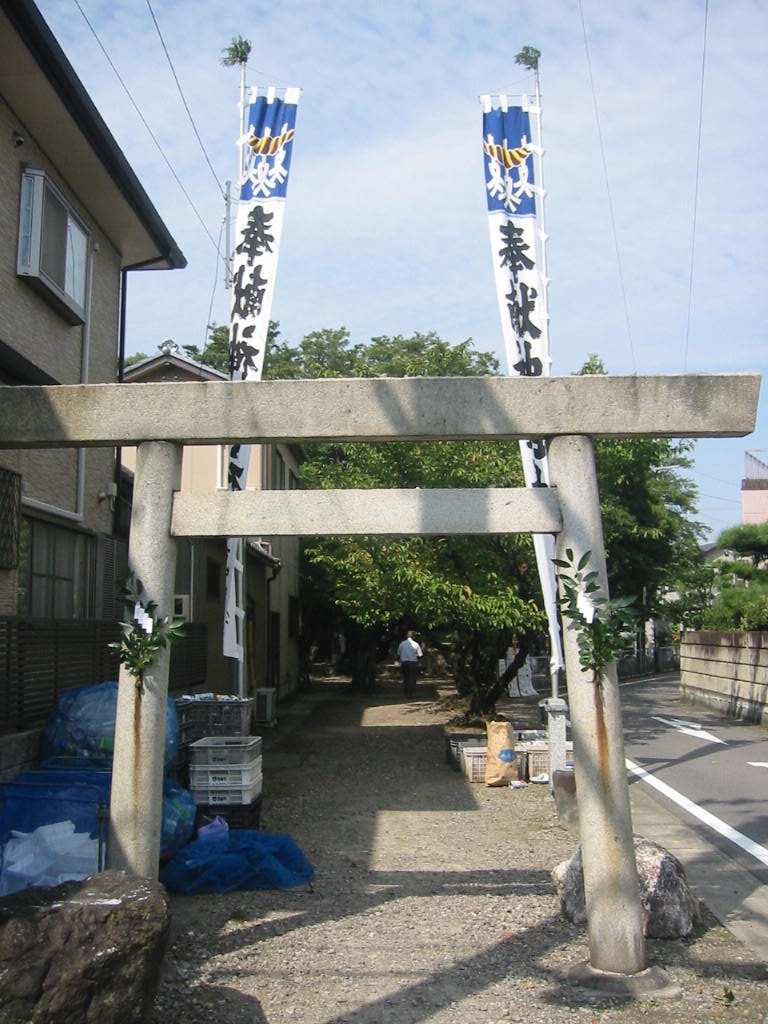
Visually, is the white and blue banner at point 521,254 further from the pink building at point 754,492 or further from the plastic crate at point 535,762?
the pink building at point 754,492

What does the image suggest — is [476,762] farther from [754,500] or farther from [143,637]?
[754,500]

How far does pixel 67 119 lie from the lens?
32.9 feet

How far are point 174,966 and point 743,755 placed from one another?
39.0 ft

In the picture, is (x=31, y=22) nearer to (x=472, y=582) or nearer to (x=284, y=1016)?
(x=284, y=1016)

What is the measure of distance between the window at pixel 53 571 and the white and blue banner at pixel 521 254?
5.33 m

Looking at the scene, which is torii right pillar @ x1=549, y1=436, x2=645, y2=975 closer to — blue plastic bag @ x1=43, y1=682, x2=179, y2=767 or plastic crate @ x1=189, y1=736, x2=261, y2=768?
blue plastic bag @ x1=43, y1=682, x2=179, y2=767

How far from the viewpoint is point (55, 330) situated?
420 inches

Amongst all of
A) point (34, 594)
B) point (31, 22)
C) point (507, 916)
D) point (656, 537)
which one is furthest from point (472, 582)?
point (656, 537)

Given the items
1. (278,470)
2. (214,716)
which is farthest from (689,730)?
(278,470)

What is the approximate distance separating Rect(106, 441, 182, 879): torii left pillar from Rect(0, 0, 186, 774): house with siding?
91.8 inches

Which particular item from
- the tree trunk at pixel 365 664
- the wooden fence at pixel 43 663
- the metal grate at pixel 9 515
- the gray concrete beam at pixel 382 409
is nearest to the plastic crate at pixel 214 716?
the wooden fence at pixel 43 663

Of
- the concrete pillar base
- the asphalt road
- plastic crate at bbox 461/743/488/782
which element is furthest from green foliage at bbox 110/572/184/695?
plastic crate at bbox 461/743/488/782

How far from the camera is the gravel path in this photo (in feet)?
17.6

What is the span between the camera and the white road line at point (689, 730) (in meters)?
17.6
